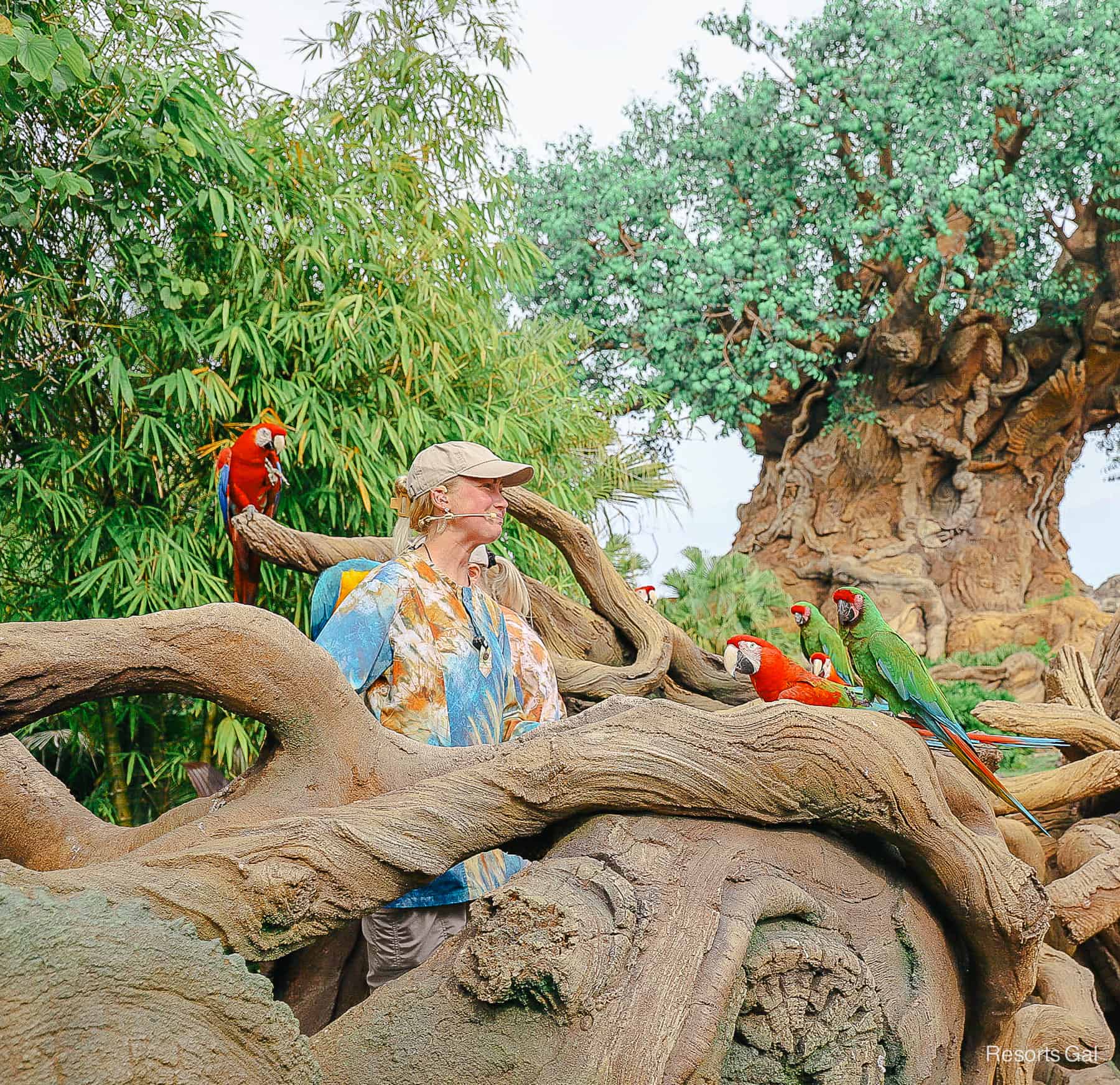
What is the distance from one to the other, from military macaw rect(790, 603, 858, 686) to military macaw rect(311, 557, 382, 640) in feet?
5.21

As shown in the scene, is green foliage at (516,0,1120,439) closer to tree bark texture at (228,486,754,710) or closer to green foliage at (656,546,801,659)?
green foliage at (656,546,801,659)

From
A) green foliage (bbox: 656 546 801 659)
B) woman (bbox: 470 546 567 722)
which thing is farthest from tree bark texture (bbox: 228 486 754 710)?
green foliage (bbox: 656 546 801 659)

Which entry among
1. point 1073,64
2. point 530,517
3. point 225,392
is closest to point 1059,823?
point 530,517

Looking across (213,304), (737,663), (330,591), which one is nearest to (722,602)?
(213,304)

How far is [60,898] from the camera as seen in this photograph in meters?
0.81

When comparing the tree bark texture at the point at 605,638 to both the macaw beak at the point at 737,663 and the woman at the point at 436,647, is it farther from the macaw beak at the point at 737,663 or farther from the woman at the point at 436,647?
the woman at the point at 436,647

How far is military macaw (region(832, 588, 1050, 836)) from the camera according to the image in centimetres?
217

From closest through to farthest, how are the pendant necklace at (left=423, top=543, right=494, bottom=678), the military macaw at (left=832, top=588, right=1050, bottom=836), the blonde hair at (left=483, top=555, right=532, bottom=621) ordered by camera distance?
1. the pendant necklace at (left=423, top=543, right=494, bottom=678)
2. the military macaw at (left=832, top=588, right=1050, bottom=836)
3. the blonde hair at (left=483, top=555, right=532, bottom=621)

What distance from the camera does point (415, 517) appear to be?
1.78 meters

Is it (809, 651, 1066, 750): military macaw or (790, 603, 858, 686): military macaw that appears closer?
(809, 651, 1066, 750): military macaw

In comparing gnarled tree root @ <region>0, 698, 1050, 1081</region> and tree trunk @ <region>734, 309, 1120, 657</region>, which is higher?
tree trunk @ <region>734, 309, 1120, 657</region>

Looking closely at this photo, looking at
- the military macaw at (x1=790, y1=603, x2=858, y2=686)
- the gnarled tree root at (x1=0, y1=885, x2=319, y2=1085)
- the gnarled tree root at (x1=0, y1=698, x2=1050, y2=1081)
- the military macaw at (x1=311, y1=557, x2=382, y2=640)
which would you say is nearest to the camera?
the gnarled tree root at (x1=0, y1=885, x2=319, y2=1085)

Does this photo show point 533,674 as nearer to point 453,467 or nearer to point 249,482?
point 453,467

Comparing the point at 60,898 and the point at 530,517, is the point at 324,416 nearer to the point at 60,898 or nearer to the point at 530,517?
the point at 530,517
